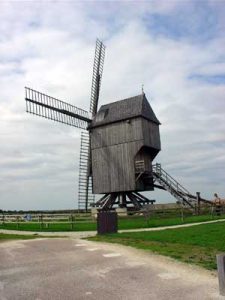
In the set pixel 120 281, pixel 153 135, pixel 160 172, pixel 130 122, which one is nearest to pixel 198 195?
pixel 160 172

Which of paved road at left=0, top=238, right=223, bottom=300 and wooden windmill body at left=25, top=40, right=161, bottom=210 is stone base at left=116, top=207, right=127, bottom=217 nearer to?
wooden windmill body at left=25, top=40, right=161, bottom=210

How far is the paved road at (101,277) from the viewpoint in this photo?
854 centimetres

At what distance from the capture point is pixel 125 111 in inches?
1583

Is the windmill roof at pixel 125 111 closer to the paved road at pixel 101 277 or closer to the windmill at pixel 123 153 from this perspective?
the windmill at pixel 123 153

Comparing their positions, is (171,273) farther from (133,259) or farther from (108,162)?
(108,162)

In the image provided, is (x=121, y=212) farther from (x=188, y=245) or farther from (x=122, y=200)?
(x=188, y=245)

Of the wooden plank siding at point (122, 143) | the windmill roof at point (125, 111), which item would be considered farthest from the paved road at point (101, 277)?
the windmill roof at point (125, 111)

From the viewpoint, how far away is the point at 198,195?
137 feet

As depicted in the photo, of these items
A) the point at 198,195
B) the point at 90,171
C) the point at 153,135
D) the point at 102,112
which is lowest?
the point at 198,195

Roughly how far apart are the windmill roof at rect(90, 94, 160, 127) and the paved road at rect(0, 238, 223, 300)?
82.4 feet

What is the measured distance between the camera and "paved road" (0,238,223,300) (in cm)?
854

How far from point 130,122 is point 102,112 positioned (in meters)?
4.31

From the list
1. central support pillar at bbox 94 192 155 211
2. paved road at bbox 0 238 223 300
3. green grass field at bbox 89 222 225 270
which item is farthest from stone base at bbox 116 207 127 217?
paved road at bbox 0 238 223 300

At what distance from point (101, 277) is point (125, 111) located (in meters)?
30.7
